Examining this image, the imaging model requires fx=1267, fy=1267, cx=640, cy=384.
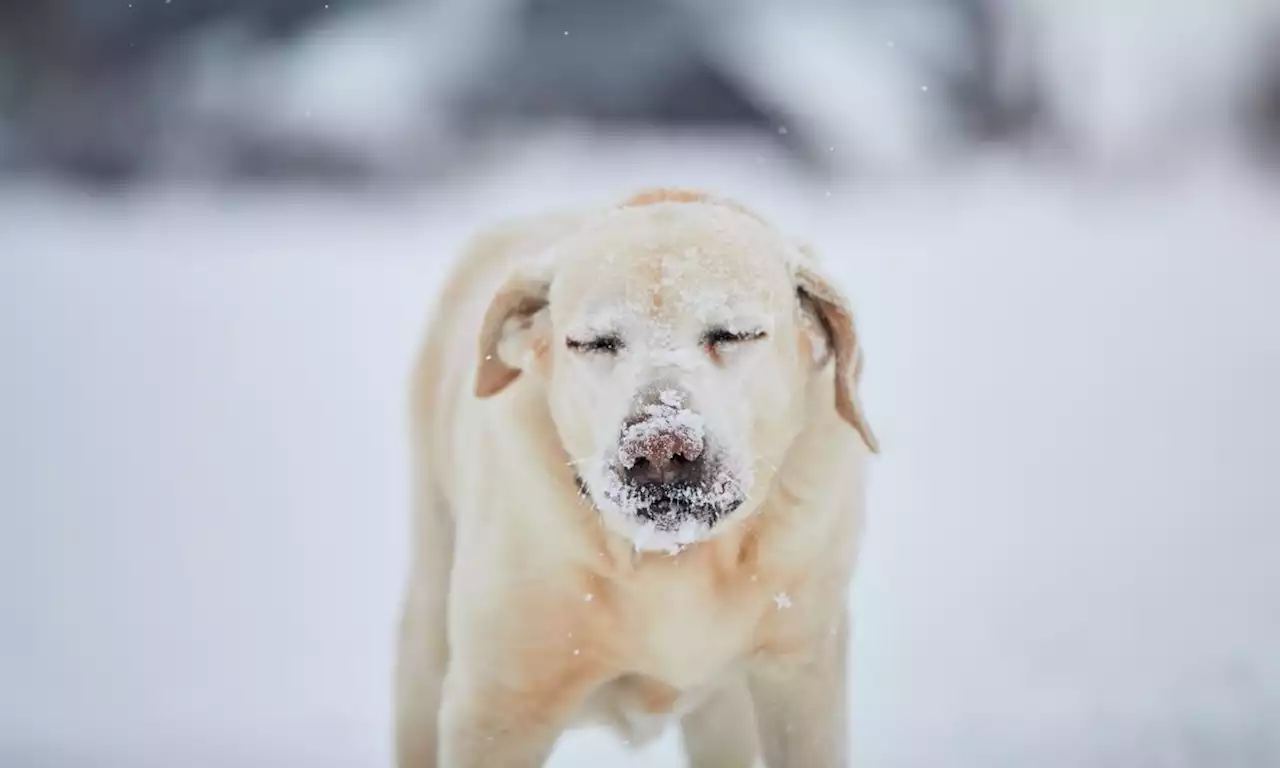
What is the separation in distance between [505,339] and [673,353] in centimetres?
47

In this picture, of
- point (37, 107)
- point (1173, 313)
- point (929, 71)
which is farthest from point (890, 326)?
point (37, 107)

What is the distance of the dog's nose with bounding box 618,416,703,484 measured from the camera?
191 centimetres

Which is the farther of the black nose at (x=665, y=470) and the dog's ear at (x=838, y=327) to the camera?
the dog's ear at (x=838, y=327)

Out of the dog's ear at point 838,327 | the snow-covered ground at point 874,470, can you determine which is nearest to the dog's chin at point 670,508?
the dog's ear at point 838,327

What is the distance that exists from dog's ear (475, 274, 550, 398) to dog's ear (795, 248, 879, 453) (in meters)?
0.49

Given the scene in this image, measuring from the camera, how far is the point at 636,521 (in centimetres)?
199

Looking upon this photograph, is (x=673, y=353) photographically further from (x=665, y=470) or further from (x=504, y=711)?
(x=504, y=711)

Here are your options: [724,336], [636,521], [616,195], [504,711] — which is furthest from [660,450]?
[616,195]

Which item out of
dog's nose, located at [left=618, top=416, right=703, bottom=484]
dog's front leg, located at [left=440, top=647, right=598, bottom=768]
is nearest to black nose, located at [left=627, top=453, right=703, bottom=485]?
dog's nose, located at [left=618, top=416, right=703, bottom=484]

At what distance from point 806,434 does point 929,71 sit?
A: 8.82 meters

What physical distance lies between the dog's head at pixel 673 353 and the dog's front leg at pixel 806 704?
408 mm

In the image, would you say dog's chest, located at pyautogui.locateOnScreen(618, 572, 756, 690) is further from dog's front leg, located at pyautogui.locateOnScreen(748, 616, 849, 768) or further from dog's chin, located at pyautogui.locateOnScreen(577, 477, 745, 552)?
dog's chin, located at pyautogui.locateOnScreen(577, 477, 745, 552)

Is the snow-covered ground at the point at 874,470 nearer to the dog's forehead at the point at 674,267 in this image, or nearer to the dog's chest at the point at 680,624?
the dog's chest at the point at 680,624

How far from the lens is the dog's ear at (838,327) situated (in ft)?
7.60
